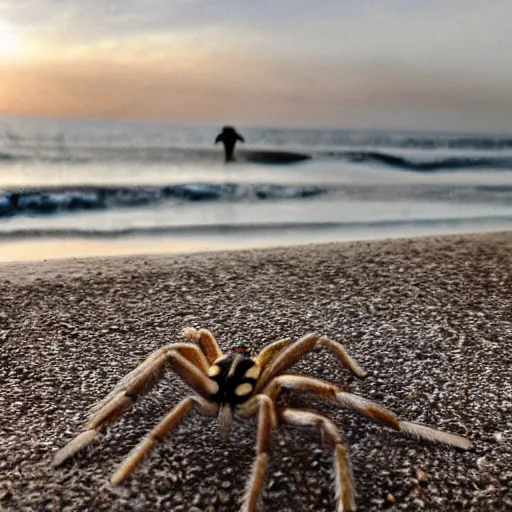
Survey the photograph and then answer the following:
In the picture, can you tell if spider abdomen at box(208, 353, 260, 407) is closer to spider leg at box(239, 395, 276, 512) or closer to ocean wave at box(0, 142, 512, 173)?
spider leg at box(239, 395, 276, 512)

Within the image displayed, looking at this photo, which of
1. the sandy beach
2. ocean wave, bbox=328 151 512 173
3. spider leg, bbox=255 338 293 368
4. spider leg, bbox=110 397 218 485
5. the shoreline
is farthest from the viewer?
ocean wave, bbox=328 151 512 173

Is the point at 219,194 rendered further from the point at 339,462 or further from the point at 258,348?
the point at 339,462

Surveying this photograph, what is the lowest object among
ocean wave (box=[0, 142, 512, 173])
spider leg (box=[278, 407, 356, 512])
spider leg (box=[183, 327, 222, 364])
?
spider leg (box=[278, 407, 356, 512])

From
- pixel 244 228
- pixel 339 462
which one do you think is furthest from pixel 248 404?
pixel 244 228

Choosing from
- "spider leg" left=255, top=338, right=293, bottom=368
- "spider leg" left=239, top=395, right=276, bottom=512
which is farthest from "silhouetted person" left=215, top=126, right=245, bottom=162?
"spider leg" left=239, top=395, right=276, bottom=512

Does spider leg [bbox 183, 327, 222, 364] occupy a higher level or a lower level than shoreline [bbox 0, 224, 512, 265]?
higher

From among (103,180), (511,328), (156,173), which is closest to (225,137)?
(156,173)

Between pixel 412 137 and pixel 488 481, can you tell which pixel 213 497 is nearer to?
pixel 488 481
